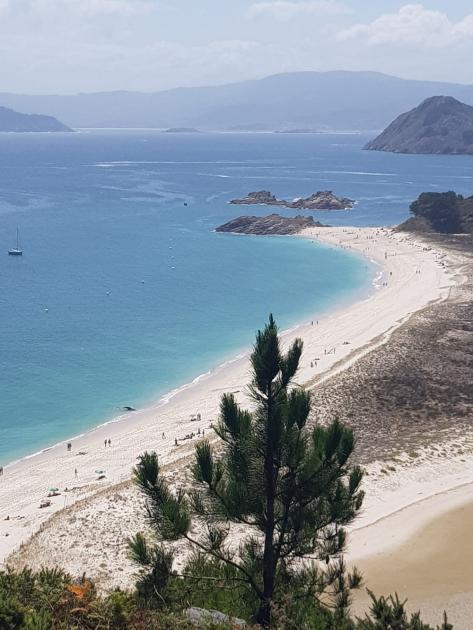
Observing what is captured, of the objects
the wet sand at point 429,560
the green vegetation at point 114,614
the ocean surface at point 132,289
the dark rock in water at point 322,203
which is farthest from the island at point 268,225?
the green vegetation at point 114,614

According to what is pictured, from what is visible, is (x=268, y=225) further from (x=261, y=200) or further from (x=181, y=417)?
(x=181, y=417)

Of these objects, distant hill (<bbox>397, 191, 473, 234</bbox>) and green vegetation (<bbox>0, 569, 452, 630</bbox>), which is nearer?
green vegetation (<bbox>0, 569, 452, 630</bbox>)

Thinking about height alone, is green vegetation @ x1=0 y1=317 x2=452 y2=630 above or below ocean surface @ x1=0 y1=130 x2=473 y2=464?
above

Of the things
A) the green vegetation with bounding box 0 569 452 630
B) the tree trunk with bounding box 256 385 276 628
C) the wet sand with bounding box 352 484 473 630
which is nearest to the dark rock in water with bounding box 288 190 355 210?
the wet sand with bounding box 352 484 473 630

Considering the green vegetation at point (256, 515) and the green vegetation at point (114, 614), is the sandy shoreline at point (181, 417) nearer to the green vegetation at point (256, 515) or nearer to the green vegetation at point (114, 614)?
the green vegetation at point (114, 614)

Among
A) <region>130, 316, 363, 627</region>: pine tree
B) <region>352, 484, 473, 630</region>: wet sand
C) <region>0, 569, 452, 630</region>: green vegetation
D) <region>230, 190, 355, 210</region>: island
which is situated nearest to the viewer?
<region>0, 569, 452, 630</region>: green vegetation

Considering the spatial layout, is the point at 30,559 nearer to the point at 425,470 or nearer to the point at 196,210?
the point at 425,470

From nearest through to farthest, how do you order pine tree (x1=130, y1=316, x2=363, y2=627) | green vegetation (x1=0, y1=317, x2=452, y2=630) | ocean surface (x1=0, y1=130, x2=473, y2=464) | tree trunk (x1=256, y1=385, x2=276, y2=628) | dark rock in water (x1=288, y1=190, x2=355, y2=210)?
green vegetation (x1=0, y1=317, x2=452, y2=630) → pine tree (x1=130, y1=316, x2=363, y2=627) → tree trunk (x1=256, y1=385, x2=276, y2=628) → ocean surface (x1=0, y1=130, x2=473, y2=464) → dark rock in water (x1=288, y1=190, x2=355, y2=210)

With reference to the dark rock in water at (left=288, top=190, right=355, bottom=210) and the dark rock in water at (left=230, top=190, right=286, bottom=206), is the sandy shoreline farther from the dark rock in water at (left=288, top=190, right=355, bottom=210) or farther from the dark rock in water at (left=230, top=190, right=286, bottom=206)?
the dark rock in water at (left=230, top=190, right=286, bottom=206)
